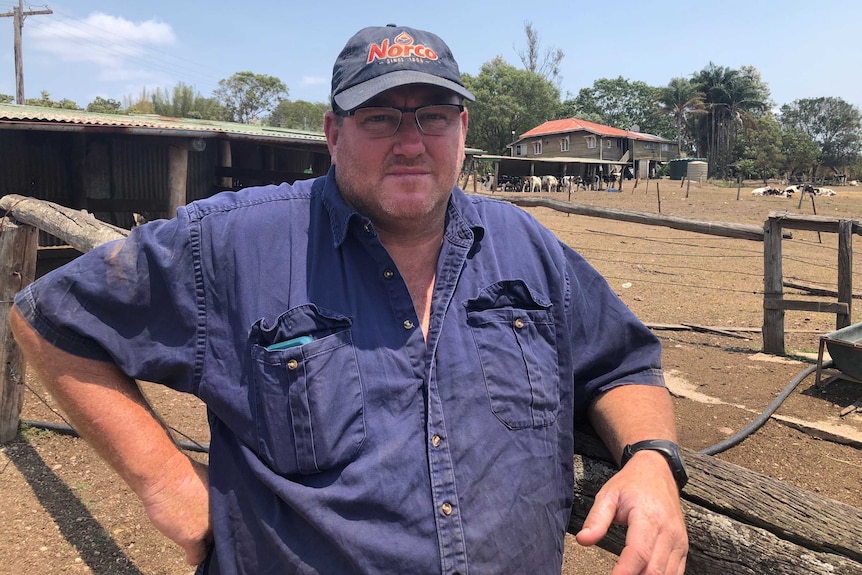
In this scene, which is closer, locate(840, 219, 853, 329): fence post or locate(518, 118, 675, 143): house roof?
locate(840, 219, 853, 329): fence post

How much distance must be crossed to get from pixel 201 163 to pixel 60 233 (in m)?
8.57

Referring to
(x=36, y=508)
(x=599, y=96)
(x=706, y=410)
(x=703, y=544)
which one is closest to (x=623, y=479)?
(x=703, y=544)

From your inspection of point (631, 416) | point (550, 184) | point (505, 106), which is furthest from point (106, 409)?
point (505, 106)

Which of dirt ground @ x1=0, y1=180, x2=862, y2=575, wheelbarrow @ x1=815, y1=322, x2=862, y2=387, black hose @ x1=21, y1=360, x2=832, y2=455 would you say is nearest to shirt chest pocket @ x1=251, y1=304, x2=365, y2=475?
dirt ground @ x1=0, y1=180, x2=862, y2=575

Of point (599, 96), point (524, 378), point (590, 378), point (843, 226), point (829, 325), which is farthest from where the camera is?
point (599, 96)

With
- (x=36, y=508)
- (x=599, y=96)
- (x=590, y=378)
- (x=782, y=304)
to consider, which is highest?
(x=599, y=96)

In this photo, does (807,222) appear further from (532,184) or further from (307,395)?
(532,184)

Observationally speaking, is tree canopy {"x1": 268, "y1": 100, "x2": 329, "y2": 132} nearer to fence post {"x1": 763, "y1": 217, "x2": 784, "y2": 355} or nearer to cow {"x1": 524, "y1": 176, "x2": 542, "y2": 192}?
cow {"x1": 524, "y1": 176, "x2": 542, "y2": 192}

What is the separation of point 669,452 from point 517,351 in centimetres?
44

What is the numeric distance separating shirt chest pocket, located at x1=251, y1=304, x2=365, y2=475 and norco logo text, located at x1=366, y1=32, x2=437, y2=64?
0.71 metres

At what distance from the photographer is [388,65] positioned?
1.67 metres

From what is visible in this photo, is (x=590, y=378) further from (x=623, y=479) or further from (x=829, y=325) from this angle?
(x=829, y=325)

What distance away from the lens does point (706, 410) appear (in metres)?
5.71

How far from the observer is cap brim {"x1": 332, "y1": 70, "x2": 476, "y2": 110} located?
64.2 inches
